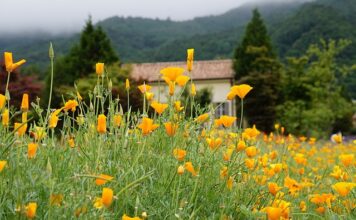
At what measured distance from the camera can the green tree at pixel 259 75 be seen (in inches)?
846

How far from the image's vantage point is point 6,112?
1825 millimetres

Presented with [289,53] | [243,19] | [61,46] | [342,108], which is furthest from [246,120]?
[243,19]

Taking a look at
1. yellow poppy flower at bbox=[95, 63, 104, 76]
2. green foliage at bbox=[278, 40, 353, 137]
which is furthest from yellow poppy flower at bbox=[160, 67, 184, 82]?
green foliage at bbox=[278, 40, 353, 137]

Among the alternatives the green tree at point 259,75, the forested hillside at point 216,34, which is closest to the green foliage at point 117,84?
the green tree at point 259,75

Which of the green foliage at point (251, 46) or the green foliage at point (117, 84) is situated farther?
the green foliage at point (251, 46)

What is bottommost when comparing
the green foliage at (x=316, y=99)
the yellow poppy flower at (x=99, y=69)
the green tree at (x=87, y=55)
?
the green foliage at (x=316, y=99)

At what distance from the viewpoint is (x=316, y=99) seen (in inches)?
736

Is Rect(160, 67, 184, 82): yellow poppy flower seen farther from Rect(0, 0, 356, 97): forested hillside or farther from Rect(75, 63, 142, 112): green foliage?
Rect(0, 0, 356, 97): forested hillside

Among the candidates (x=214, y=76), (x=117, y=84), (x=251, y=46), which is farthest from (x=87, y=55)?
(x=251, y=46)

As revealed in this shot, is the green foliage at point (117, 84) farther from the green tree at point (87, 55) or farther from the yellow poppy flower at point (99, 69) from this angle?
the yellow poppy flower at point (99, 69)

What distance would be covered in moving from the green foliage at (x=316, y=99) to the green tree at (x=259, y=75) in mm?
728

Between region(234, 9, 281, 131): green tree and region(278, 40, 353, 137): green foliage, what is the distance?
0.73 meters

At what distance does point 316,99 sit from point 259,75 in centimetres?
352

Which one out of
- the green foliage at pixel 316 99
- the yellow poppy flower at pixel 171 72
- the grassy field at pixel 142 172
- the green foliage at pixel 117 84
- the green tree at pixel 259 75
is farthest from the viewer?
the green tree at pixel 259 75
